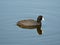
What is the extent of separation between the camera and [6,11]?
17.4m

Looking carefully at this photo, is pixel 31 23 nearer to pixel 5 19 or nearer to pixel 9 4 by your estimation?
pixel 5 19

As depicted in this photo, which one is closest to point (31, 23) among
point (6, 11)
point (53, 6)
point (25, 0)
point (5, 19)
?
point (5, 19)

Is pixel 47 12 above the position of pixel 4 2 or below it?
below

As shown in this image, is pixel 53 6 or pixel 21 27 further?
pixel 53 6

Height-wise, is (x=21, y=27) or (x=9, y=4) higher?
(x=9, y=4)

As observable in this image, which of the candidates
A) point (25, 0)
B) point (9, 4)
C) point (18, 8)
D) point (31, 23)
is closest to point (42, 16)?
point (31, 23)

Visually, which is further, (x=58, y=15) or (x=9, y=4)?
(x=9, y=4)

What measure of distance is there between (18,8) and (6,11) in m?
1.10

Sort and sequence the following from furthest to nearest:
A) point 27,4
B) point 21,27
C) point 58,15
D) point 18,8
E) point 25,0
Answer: point 25,0, point 27,4, point 18,8, point 58,15, point 21,27

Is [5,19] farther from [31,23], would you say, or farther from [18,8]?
[18,8]

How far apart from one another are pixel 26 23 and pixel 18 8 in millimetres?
3135

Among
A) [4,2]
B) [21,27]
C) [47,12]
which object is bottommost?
[21,27]

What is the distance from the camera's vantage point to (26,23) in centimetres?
1528

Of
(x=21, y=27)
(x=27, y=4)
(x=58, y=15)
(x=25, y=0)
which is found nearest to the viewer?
(x=21, y=27)
